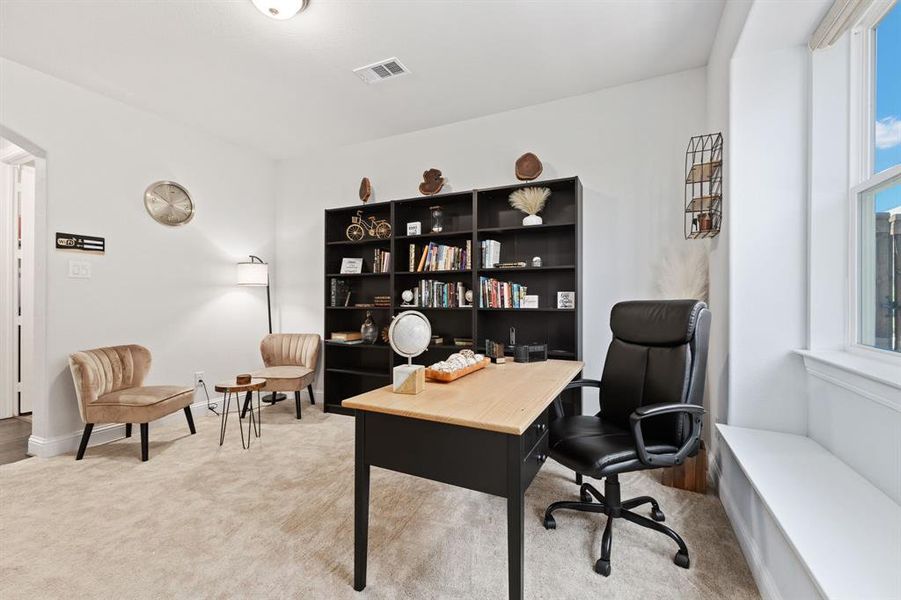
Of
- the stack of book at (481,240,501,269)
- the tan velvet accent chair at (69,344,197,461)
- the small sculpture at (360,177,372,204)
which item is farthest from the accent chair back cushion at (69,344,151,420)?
the stack of book at (481,240,501,269)

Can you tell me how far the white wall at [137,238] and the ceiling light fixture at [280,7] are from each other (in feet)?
6.69

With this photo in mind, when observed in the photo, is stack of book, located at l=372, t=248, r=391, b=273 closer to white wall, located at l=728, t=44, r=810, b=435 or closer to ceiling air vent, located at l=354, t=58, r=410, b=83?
ceiling air vent, located at l=354, t=58, r=410, b=83

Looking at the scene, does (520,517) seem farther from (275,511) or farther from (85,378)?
(85,378)

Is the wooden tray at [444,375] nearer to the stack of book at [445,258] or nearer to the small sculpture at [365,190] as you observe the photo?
the stack of book at [445,258]

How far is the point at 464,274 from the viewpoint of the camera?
12.0ft

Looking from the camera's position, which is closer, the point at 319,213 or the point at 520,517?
the point at 520,517

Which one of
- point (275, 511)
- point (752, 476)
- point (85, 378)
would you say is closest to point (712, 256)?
point (752, 476)

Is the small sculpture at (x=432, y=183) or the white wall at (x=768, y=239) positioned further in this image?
the small sculpture at (x=432, y=183)

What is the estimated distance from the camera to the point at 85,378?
275 centimetres

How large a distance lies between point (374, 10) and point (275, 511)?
2822 mm

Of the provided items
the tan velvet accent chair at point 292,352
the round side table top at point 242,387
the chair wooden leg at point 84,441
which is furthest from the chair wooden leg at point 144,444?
the tan velvet accent chair at point 292,352

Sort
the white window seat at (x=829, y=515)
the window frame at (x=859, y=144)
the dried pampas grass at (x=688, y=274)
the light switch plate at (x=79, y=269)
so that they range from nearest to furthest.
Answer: the white window seat at (x=829, y=515) < the window frame at (x=859, y=144) < the dried pampas grass at (x=688, y=274) < the light switch plate at (x=79, y=269)

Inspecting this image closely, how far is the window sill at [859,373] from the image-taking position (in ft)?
4.24

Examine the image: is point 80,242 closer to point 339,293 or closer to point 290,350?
point 290,350
